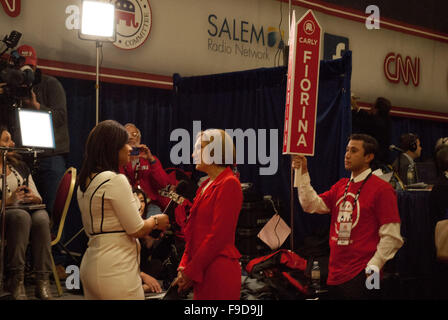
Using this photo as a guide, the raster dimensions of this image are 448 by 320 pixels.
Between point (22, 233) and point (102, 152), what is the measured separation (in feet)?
6.75

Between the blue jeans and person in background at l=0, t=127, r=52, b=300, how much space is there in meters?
0.60

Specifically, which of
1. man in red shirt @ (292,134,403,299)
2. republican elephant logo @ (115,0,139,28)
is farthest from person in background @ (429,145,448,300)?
republican elephant logo @ (115,0,139,28)

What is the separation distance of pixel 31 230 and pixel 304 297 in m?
2.24

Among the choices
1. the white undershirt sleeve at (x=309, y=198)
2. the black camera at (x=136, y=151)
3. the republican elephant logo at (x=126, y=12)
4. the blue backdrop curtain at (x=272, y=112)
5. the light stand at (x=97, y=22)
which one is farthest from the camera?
the republican elephant logo at (x=126, y=12)

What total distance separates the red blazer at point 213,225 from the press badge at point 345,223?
887 millimetres

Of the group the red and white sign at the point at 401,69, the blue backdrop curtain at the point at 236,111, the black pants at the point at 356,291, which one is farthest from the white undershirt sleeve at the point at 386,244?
the red and white sign at the point at 401,69

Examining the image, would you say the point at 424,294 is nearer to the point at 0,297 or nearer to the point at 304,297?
the point at 304,297

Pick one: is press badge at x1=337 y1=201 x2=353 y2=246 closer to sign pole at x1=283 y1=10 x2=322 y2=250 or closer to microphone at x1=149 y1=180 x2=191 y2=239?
sign pole at x1=283 y1=10 x2=322 y2=250

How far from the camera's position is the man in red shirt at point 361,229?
3.02 m

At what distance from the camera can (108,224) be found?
7.72 feet

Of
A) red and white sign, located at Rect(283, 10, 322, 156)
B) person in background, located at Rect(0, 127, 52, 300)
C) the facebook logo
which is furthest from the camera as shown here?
the facebook logo

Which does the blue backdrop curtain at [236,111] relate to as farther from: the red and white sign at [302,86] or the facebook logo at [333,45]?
the facebook logo at [333,45]

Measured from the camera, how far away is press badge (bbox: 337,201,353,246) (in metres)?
3.14
